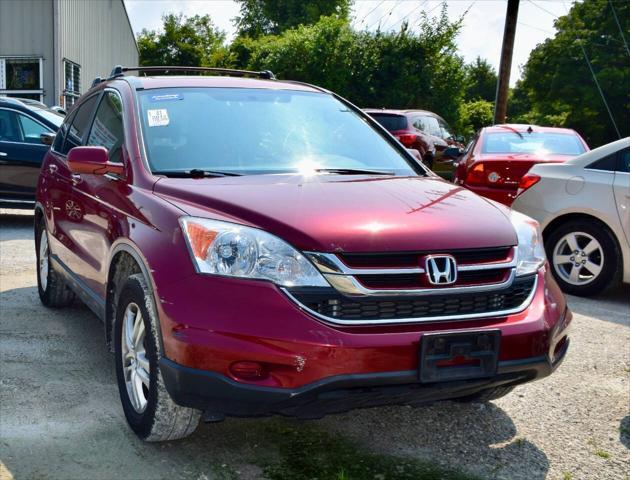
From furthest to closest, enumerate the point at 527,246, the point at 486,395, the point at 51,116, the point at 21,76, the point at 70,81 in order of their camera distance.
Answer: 1. the point at 70,81
2. the point at 21,76
3. the point at 51,116
4. the point at 486,395
5. the point at 527,246

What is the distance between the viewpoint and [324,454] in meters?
3.41

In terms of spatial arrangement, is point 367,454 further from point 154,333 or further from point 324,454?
point 154,333

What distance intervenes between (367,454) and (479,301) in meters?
0.87

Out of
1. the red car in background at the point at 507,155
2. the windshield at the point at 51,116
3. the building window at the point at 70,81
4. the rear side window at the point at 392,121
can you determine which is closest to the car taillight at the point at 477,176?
the red car in background at the point at 507,155

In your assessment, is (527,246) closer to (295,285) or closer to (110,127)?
(295,285)

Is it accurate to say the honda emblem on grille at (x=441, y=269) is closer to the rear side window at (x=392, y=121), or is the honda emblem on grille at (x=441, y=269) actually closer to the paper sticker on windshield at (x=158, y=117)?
the paper sticker on windshield at (x=158, y=117)

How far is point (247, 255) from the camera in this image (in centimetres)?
300

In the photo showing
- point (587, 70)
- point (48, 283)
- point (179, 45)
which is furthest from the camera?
point (179, 45)

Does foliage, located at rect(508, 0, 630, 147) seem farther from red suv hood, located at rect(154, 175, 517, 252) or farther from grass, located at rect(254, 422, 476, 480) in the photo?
grass, located at rect(254, 422, 476, 480)

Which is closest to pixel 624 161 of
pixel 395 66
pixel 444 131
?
pixel 444 131

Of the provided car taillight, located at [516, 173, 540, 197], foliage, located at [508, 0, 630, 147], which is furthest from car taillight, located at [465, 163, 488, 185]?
foliage, located at [508, 0, 630, 147]

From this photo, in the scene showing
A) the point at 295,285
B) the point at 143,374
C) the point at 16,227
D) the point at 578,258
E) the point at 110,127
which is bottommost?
the point at 16,227

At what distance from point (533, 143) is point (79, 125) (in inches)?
238

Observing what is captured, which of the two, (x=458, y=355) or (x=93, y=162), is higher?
(x=93, y=162)
